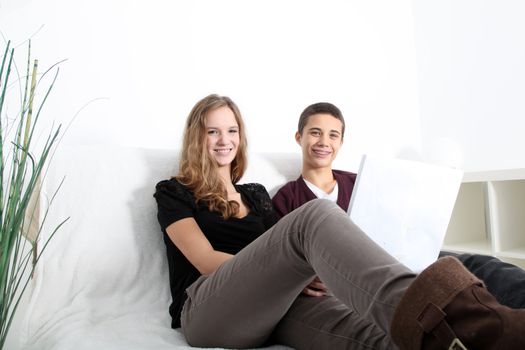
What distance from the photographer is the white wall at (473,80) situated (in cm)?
208

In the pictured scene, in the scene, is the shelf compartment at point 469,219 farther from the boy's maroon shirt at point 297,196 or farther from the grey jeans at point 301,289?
the grey jeans at point 301,289

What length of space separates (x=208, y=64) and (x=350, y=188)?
2.66 feet

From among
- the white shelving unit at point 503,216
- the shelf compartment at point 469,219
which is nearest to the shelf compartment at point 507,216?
the white shelving unit at point 503,216

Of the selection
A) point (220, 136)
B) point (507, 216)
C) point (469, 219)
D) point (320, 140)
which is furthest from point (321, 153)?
point (469, 219)

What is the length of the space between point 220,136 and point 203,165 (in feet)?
0.43

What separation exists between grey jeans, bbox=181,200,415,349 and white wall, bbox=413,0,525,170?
1.49 metres

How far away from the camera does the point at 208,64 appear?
6.44 ft

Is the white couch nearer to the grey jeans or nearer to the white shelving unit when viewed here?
the grey jeans

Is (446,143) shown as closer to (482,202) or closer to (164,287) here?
(482,202)

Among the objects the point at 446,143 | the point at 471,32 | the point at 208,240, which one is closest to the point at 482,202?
the point at 446,143

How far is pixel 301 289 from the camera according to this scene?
0.96 metres

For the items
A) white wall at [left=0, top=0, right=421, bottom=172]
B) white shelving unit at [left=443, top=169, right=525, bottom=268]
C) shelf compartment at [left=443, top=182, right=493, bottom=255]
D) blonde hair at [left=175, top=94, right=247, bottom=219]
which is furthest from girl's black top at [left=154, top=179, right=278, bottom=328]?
shelf compartment at [left=443, top=182, right=493, bottom=255]

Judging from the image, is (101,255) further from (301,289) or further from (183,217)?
(301,289)

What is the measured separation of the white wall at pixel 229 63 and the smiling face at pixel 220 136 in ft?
1.47
